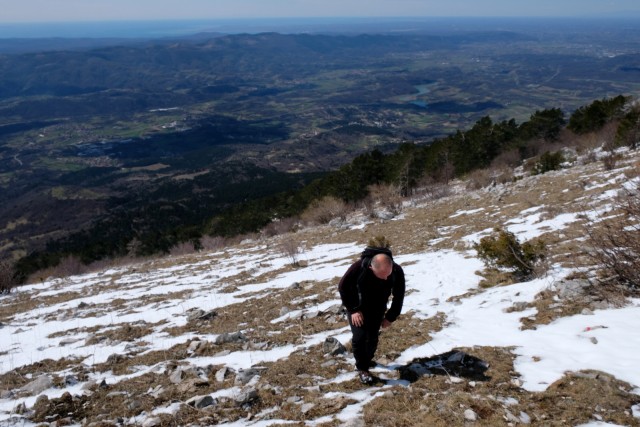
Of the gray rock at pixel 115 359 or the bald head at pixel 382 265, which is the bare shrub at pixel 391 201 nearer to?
the gray rock at pixel 115 359

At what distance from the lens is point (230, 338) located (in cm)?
832

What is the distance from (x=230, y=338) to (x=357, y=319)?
4.01 meters

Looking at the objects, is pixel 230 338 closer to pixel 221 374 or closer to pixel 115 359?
pixel 221 374

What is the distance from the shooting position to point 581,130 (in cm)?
3909

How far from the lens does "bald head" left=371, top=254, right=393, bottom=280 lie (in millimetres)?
5066

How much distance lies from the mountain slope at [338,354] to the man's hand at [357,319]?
89 cm

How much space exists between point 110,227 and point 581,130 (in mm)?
103821

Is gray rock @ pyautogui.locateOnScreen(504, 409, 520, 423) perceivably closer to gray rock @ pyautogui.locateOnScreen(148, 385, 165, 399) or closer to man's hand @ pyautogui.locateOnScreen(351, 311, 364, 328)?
man's hand @ pyautogui.locateOnScreen(351, 311, 364, 328)

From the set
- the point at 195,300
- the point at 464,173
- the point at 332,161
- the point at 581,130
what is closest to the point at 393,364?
the point at 195,300

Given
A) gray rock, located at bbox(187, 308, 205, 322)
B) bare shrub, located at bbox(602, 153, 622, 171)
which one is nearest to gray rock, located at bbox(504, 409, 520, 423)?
gray rock, located at bbox(187, 308, 205, 322)

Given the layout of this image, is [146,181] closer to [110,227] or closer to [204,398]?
[110,227]

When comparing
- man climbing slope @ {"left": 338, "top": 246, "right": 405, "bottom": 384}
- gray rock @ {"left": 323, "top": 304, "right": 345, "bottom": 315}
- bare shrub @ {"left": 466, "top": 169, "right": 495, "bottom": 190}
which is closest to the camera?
man climbing slope @ {"left": 338, "top": 246, "right": 405, "bottom": 384}

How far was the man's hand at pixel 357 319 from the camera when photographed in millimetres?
5375

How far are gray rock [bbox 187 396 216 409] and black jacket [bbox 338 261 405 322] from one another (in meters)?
2.34
